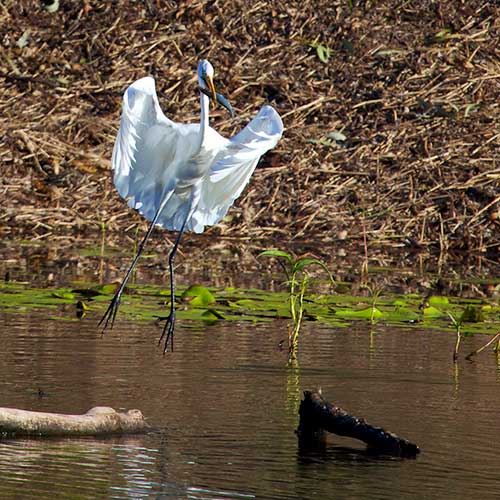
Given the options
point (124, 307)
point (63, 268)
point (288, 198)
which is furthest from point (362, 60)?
point (124, 307)

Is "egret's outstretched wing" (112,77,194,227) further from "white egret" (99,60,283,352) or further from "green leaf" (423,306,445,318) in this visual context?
"green leaf" (423,306,445,318)

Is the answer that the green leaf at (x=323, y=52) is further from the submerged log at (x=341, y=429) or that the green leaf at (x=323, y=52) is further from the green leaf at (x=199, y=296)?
the submerged log at (x=341, y=429)

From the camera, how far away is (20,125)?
55.6ft

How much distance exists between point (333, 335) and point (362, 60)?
10.3m

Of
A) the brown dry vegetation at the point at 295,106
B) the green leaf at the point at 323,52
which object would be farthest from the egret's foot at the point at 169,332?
the green leaf at the point at 323,52

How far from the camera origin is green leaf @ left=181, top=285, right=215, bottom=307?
1084cm

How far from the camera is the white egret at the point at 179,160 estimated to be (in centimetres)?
937

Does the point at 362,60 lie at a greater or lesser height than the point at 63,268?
greater

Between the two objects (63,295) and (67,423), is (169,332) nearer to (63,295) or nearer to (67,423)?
(63,295)

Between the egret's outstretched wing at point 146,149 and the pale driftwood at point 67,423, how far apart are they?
140 inches

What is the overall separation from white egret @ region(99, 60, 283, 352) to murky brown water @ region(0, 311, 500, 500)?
58 cm

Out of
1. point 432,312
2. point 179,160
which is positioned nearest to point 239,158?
point 179,160

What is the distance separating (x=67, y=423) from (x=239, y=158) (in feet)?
11.0

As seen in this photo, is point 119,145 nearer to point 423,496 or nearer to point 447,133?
point 423,496
